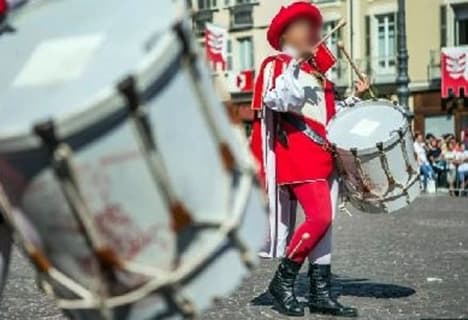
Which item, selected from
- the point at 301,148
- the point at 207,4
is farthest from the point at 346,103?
the point at 207,4

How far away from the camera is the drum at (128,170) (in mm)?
2381

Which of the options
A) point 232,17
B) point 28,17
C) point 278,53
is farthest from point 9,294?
point 232,17

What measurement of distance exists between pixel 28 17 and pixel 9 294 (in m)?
4.10

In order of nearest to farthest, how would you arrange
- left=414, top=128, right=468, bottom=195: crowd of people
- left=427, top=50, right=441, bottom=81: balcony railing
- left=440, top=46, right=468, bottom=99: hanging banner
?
left=414, top=128, right=468, bottom=195: crowd of people
left=440, top=46, right=468, bottom=99: hanging banner
left=427, top=50, right=441, bottom=81: balcony railing

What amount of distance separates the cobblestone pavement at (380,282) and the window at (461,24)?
1087 inches

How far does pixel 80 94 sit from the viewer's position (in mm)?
2385

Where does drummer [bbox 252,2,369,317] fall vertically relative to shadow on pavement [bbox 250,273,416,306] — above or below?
above

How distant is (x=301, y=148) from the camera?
5.39 meters

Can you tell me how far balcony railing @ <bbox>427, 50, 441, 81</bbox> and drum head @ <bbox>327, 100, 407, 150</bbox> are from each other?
108 ft

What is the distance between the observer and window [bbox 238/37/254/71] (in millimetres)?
45188

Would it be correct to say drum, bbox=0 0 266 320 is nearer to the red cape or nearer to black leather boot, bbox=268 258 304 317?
the red cape

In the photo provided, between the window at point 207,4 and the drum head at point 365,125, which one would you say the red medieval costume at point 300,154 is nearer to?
the drum head at point 365,125

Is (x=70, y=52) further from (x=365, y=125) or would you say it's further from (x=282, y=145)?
(x=365, y=125)

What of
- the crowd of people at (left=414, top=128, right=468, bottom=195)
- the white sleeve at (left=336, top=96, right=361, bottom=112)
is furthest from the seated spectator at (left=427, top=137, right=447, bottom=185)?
the white sleeve at (left=336, top=96, right=361, bottom=112)
